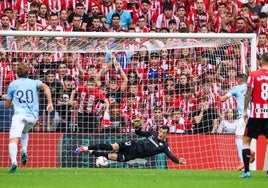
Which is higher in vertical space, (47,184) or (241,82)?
(241,82)

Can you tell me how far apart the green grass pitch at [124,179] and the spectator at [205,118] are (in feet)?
9.45

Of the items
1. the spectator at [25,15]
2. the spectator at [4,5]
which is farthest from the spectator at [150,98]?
the spectator at [4,5]

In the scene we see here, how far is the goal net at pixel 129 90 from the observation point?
2023cm

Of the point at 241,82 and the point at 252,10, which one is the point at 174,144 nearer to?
the point at 241,82

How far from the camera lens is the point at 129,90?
2072cm

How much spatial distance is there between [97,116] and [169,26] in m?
4.26

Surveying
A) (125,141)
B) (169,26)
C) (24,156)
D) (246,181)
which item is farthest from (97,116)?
(246,181)

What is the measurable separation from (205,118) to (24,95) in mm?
4222

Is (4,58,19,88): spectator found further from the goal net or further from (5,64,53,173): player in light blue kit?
(5,64,53,173): player in light blue kit

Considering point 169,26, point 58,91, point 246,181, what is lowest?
point 246,181

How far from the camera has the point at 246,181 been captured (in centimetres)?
1514

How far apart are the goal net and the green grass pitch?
2.57m

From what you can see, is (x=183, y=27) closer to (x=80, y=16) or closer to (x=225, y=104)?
→ (x=80, y=16)

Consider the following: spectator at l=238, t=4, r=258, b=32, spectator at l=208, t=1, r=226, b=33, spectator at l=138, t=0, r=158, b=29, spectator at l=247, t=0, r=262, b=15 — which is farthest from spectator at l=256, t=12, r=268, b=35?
spectator at l=138, t=0, r=158, b=29
